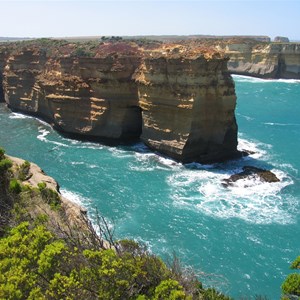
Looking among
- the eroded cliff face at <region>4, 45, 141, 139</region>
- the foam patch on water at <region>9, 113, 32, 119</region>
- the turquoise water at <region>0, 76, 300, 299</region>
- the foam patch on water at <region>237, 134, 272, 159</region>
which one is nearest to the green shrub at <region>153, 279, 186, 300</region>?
the turquoise water at <region>0, 76, 300, 299</region>

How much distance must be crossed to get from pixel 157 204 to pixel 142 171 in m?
6.84

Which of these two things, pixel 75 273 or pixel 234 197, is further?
pixel 234 197

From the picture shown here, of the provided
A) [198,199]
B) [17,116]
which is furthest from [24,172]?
[17,116]

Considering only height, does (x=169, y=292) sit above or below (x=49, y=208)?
above

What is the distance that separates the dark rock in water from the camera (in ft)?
112

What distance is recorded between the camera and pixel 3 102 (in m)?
68.4

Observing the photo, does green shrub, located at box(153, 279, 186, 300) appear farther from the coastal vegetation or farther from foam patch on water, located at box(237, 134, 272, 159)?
foam patch on water, located at box(237, 134, 272, 159)

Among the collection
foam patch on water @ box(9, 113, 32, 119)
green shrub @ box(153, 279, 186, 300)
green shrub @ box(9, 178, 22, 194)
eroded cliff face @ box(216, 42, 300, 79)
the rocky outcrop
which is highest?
eroded cliff face @ box(216, 42, 300, 79)

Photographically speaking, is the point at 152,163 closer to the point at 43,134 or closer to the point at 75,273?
the point at 43,134

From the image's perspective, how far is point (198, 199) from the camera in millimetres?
31031

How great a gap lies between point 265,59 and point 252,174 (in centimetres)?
7402

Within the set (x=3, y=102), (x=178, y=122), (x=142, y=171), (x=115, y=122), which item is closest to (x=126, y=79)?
(x=115, y=122)

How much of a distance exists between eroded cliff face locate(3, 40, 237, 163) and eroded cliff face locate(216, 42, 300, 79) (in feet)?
191

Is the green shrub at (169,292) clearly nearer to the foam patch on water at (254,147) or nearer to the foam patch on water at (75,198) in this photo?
the foam patch on water at (75,198)
